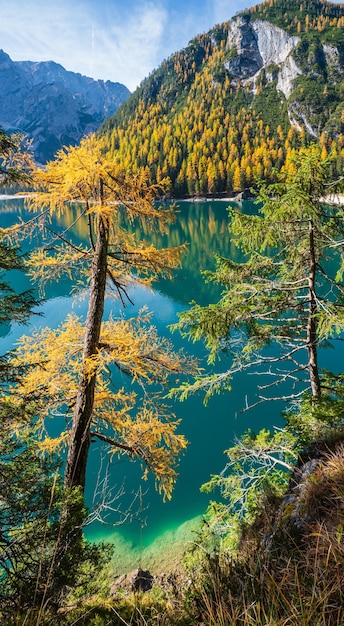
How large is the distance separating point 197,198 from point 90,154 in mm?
97698

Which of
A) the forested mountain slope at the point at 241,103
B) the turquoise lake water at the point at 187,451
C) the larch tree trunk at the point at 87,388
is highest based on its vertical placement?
the forested mountain slope at the point at 241,103

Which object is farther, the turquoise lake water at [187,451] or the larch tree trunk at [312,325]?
the turquoise lake water at [187,451]

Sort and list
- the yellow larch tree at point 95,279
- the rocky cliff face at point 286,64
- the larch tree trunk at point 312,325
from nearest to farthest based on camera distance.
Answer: the yellow larch tree at point 95,279
the larch tree trunk at point 312,325
the rocky cliff face at point 286,64

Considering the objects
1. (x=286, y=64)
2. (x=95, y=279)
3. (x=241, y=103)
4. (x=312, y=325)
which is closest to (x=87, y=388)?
(x=95, y=279)

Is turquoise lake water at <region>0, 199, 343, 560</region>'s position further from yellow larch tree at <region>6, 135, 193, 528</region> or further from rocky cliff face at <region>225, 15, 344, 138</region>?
rocky cliff face at <region>225, 15, 344, 138</region>

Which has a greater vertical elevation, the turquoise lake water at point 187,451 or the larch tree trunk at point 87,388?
the larch tree trunk at point 87,388

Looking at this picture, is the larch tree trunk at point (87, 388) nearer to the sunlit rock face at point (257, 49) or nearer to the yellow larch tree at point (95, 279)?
the yellow larch tree at point (95, 279)

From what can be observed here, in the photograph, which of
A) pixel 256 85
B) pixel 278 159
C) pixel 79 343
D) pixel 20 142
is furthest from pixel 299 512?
pixel 256 85

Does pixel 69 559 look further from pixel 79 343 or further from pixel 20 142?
pixel 20 142

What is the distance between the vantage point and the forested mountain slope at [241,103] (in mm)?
103375

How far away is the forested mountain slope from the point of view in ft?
339

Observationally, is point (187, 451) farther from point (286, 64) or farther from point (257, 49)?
point (257, 49)

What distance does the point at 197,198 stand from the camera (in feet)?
317

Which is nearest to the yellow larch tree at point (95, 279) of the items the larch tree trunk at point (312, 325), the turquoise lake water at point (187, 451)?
the turquoise lake water at point (187, 451)
